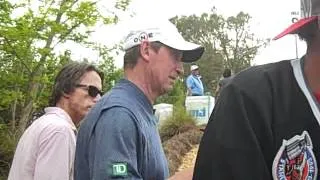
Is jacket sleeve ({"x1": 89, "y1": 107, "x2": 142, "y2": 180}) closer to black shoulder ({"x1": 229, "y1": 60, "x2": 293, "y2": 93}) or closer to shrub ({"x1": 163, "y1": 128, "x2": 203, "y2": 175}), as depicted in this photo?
black shoulder ({"x1": 229, "y1": 60, "x2": 293, "y2": 93})

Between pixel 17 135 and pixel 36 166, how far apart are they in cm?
963

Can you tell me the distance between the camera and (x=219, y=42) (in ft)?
144

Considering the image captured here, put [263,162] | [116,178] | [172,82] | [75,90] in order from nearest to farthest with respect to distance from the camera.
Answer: [263,162] → [116,178] → [172,82] → [75,90]

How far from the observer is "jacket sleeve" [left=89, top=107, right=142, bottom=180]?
2.50m

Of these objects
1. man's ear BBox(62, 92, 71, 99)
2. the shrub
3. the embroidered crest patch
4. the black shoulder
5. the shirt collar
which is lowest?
the shrub

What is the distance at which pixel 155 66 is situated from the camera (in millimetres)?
3008

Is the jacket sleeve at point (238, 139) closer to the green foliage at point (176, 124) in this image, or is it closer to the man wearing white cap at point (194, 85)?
the green foliage at point (176, 124)

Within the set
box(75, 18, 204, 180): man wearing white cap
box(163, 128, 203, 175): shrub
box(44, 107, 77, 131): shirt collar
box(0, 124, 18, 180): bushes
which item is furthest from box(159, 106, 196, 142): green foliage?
box(75, 18, 204, 180): man wearing white cap

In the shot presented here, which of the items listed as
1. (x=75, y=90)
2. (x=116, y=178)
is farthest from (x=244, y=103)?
(x=75, y=90)

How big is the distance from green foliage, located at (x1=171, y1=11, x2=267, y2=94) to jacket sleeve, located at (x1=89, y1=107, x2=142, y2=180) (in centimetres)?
3864

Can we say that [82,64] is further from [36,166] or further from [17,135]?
[17,135]

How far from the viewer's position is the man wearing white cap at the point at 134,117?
2.53m

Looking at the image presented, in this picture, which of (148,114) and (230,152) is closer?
(230,152)

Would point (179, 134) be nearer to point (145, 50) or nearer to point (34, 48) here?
point (34, 48)
